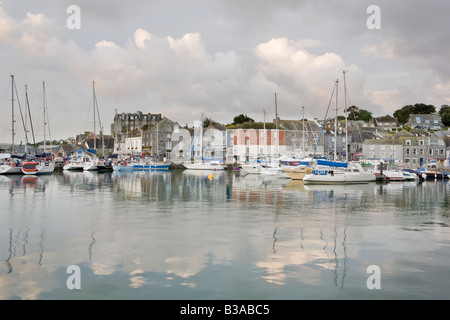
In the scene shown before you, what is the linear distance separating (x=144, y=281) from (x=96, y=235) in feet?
21.4

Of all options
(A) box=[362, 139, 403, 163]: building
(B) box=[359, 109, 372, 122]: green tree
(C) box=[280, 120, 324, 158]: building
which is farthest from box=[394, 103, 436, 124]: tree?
(C) box=[280, 120, 324, 158]: building

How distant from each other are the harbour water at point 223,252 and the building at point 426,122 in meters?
116

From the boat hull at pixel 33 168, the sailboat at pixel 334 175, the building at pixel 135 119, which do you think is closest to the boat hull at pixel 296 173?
the sailboat at pixel 334 175

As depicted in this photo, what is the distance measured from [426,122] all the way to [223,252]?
133 meters

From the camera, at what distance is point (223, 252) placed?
14.0 m

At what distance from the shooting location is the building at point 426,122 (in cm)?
12950

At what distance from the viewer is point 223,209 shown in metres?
24.9

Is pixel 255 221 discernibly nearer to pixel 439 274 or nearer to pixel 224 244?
pixel 224 244

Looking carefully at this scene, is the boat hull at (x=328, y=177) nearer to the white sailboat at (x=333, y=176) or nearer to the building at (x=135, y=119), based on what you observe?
the white sailboat at (x=333, y=176)

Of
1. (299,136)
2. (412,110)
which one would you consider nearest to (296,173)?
(299,136)

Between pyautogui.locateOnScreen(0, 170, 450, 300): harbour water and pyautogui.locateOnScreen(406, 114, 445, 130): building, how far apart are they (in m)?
116

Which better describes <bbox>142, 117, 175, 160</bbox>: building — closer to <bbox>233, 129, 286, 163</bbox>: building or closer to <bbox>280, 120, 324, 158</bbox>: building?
<bbox>233, 129, 286, 163</bbox>: building

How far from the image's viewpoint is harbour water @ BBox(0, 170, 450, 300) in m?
10.4
